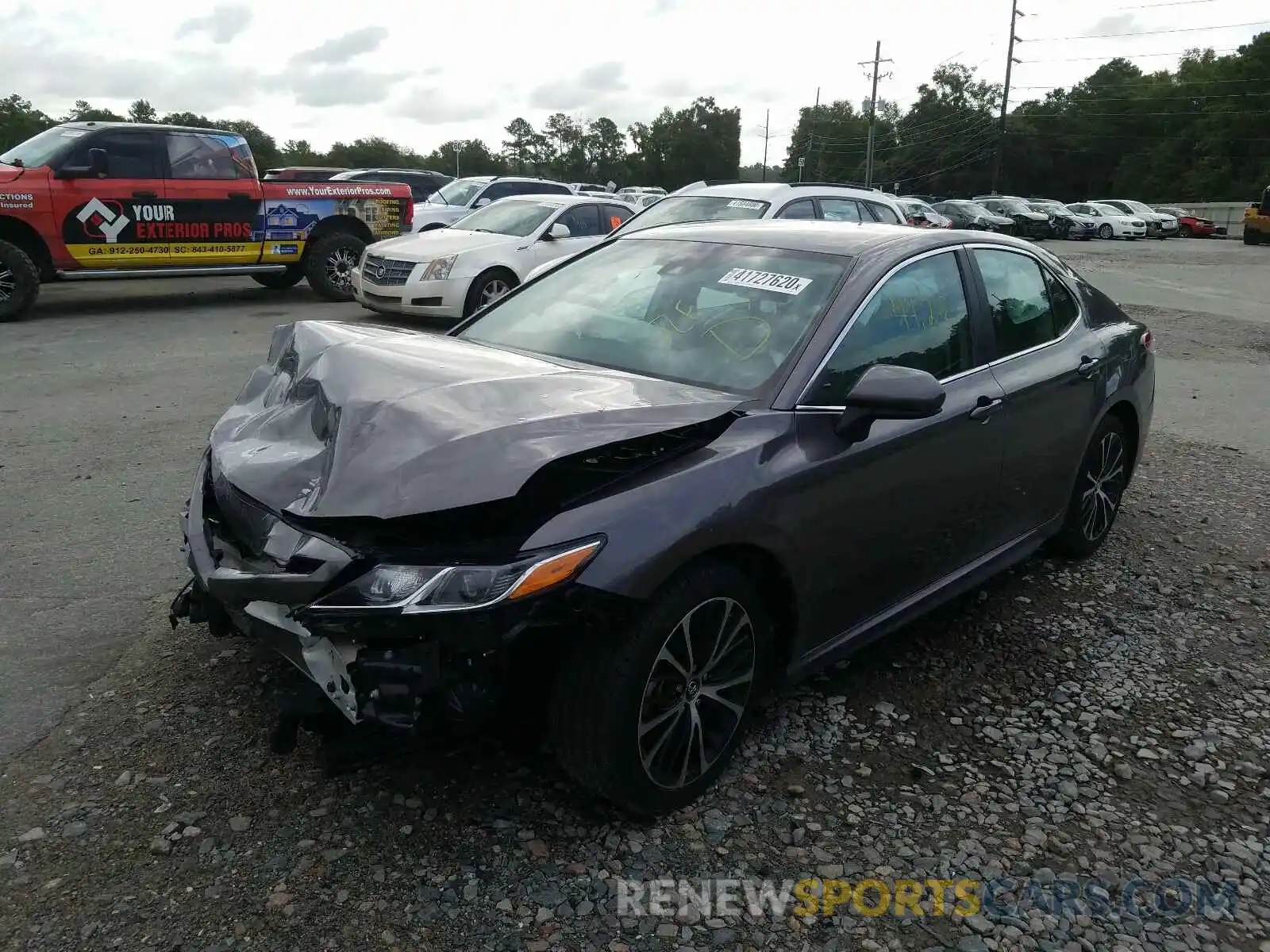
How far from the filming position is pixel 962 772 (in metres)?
3.04

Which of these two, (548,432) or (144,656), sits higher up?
(548,432)

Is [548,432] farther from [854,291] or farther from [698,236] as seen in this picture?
[698,236]

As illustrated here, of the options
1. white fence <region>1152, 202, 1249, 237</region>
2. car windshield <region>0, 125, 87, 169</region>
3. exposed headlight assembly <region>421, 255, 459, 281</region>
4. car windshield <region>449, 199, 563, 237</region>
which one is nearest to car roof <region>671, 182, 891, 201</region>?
car windshield <region>449, 199, 563, 237</region>

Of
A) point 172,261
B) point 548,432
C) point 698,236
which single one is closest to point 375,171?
point 172,261

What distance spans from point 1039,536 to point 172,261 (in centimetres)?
1080

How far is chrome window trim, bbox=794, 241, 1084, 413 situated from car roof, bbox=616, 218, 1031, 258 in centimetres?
3

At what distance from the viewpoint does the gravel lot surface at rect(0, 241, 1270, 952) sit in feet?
7.77

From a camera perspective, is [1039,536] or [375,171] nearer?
[1039,536]

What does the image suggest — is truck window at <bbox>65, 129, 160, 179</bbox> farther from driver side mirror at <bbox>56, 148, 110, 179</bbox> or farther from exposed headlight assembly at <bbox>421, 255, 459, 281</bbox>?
exposed headlight assembly at <bbox>421, 255, 459, 281</bbox>

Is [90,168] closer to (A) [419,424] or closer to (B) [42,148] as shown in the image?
(B) [42,148]

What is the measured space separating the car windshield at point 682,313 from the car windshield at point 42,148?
933 cm

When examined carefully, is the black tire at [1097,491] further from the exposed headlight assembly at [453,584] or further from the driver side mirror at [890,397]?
the exposed headlight assembly at [453,584]

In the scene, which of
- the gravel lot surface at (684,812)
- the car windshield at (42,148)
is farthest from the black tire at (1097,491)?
the car windshield at (42,148)

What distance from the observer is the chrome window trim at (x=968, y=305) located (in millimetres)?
3039
